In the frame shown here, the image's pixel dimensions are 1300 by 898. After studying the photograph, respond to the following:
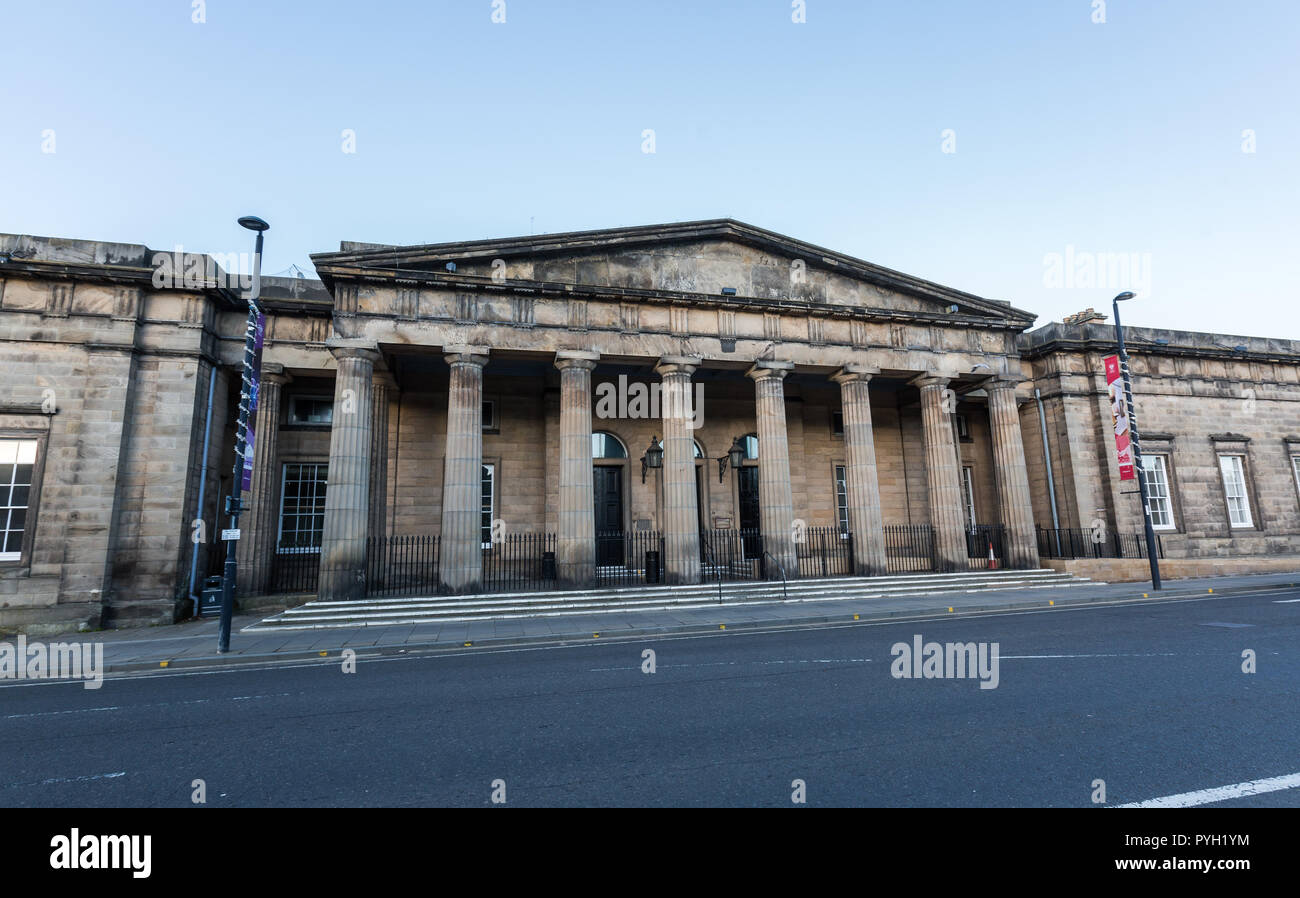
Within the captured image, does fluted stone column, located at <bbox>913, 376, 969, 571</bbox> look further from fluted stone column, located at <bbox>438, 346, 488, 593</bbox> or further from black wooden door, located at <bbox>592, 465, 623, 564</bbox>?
→ fluted stone column, located at <bbox>438, 346, 488, 593</bbox>

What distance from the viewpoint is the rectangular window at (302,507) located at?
18.3 meters

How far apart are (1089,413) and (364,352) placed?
24490mm

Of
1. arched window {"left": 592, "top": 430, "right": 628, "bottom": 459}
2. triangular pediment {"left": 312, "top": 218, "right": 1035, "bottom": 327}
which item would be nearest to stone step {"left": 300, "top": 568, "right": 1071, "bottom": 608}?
arched window {"left": 592, "top": 430, "right": 628, "bottom": 459}

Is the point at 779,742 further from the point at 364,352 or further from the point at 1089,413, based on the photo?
the point at 1089,413

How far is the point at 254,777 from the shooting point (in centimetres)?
436

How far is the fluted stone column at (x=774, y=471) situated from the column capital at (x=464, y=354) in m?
7.85

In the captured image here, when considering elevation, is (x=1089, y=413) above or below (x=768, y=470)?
above

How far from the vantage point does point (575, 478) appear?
16156 millimetres

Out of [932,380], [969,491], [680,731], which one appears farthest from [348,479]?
[969,491]

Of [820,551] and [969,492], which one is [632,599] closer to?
[820,551]

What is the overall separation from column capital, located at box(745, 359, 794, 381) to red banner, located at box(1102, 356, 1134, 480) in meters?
9.81
